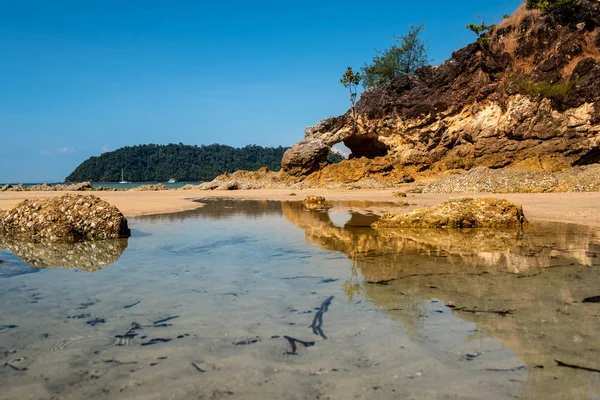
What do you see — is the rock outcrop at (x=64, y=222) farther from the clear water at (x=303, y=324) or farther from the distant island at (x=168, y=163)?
the distant island at (x=168, y=163)

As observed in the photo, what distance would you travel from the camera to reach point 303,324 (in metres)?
2.96

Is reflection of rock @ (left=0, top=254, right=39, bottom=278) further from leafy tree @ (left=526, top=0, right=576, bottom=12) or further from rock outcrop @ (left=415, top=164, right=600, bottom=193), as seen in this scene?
leafy tree @ (left=526, top=0, right=576, bottom=12)

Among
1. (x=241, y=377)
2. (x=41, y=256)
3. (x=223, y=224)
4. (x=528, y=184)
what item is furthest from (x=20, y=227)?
(x=528, y=184)

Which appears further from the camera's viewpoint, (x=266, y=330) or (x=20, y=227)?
(x=20, y=227)

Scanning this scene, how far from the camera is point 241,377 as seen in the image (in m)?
2.20

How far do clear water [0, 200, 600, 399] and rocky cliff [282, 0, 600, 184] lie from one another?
18819 millimetres

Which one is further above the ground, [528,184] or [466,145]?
[466,145]

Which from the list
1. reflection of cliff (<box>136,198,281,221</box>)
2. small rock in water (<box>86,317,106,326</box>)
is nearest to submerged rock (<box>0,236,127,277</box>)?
small rock in water (<box>86,317,106,326</box>)

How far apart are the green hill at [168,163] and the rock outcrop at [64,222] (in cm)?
10301

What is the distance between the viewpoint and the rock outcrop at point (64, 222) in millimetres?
7449

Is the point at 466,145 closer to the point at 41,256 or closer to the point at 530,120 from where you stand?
the point at 530,120

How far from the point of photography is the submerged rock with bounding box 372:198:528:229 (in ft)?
26.9

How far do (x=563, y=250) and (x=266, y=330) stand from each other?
4.63m

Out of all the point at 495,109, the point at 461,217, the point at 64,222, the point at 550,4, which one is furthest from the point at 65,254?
the point at 550,4
